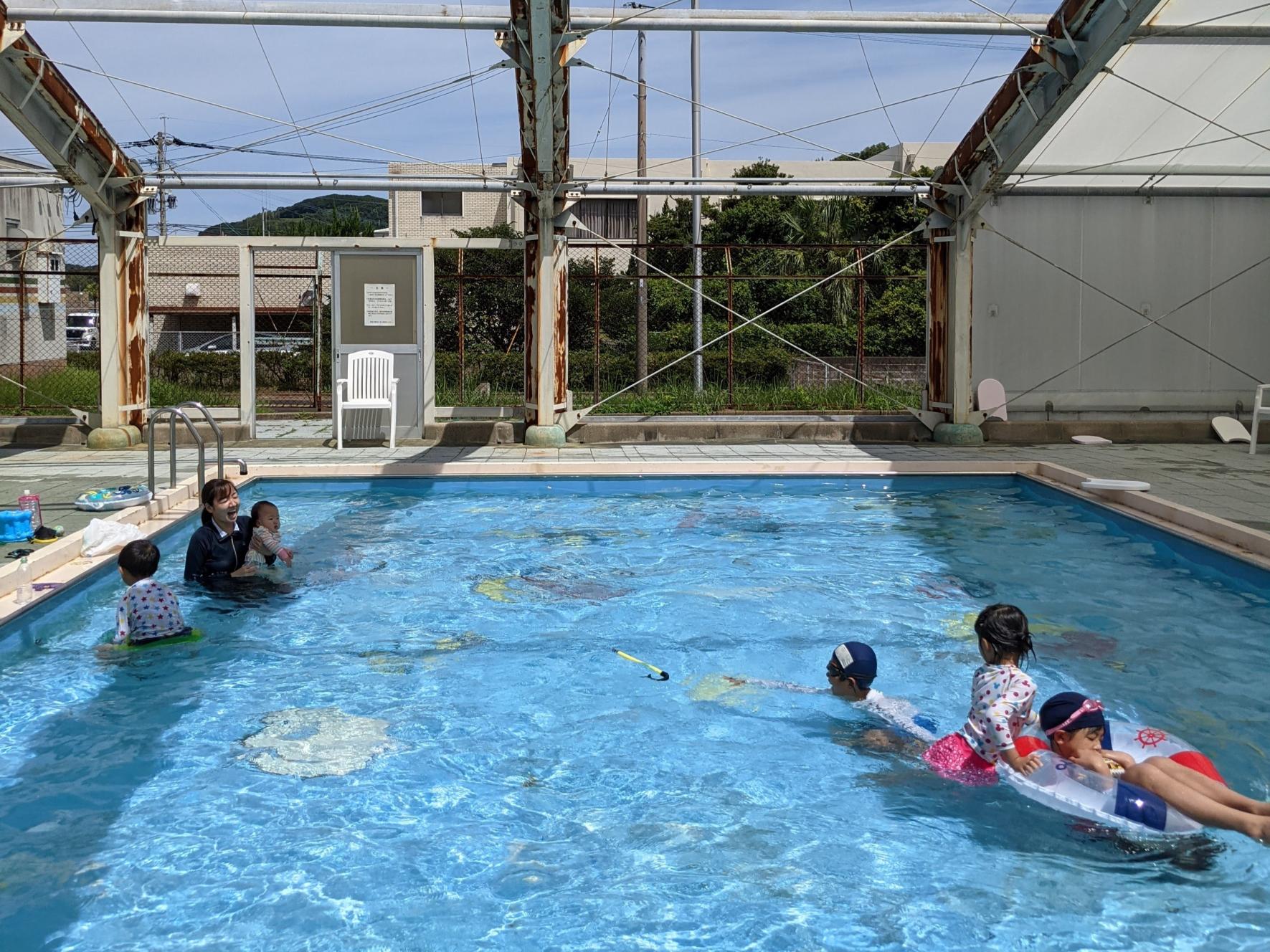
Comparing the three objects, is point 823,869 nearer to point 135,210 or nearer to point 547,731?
point 547,731

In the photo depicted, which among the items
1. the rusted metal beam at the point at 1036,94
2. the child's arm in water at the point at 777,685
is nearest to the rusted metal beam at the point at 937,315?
the rusted metal beam at the point at 1036,94

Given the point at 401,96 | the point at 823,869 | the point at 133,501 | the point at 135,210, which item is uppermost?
the point at 401,96

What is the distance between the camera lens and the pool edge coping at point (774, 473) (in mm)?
8852

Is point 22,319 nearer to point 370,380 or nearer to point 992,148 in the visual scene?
point 370,380

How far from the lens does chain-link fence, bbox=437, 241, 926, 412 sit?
1664cm

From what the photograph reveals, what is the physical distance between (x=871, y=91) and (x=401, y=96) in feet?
16.8

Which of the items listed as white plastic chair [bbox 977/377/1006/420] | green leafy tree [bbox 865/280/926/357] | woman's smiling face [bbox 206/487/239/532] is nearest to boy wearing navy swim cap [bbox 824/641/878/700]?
woman's smiling face [bbox 206/487/239/532]

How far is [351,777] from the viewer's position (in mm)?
5098

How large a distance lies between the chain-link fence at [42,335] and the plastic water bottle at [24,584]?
7461 mm

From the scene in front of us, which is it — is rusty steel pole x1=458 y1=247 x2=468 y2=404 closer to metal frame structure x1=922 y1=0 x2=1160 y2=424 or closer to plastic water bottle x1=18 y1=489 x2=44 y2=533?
metal frame structure x1=922 y1=0 x2=1160 y2=424

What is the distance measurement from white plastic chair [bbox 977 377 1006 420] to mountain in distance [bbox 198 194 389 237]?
1266 centimetres

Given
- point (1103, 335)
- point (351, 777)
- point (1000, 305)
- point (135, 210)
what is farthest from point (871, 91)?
point (351, 777)

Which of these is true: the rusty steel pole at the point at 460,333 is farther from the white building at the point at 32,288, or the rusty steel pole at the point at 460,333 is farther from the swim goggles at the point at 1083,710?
the swim goggles at the point at 1083,710

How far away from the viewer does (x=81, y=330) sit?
42.6 metres
